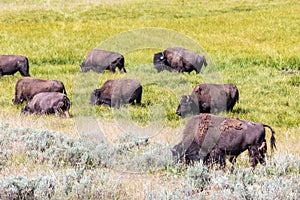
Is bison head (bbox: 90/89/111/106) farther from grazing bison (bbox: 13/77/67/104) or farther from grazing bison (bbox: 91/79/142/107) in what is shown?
grazing bison (bbox: 13/77/67/104)

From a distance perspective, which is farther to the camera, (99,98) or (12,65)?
(12,65)

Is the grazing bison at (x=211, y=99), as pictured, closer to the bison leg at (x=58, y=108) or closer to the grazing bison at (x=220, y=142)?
the bison leg at (x=58, y=108)

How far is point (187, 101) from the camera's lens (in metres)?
13.3

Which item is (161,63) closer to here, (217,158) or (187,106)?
(187,106)

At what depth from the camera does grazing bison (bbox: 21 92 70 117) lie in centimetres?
1352

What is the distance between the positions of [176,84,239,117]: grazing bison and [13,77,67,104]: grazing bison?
3345 millimetres

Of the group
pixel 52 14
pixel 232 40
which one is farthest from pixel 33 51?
pixel 52 14

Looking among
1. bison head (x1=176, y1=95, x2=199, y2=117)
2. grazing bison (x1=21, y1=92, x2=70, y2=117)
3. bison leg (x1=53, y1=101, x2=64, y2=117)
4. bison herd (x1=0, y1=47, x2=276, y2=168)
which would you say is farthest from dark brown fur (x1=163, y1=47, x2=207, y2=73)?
bison leg (x1=53, y1=101, x2=64, y2=117)

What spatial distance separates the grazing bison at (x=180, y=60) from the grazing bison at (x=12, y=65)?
4132 mm

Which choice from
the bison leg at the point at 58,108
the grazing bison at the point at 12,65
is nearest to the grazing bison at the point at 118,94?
the bison leg at the point at 58,108

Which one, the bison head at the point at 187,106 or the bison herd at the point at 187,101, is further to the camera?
the bison head at the point at 187,106

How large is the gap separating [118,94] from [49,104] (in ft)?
7.01

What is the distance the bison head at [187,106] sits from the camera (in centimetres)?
1311

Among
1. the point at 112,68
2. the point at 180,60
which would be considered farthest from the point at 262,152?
the point at 112,68
